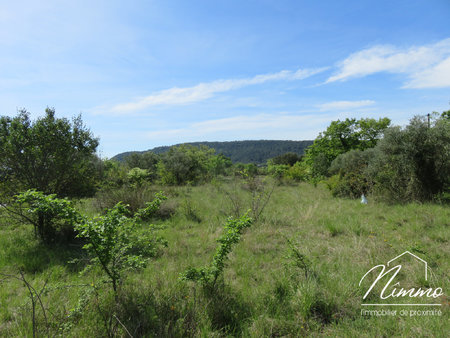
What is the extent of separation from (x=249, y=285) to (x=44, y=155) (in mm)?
5717

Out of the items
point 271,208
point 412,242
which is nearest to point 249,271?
point 412,242

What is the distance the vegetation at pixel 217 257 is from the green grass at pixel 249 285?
0.06 ft

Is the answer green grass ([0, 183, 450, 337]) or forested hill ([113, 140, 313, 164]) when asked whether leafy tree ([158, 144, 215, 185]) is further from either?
forested hill ([113, 140, 313, 164])

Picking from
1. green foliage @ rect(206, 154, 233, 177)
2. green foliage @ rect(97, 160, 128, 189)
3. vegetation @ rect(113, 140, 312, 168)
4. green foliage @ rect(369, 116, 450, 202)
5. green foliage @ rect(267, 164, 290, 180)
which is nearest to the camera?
green foliage @ rect(97, 160, 128, 189)

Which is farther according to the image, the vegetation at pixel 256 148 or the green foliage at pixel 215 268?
the vegetation at pixel 256 148

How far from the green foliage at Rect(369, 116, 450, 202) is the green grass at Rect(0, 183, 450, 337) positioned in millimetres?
2642

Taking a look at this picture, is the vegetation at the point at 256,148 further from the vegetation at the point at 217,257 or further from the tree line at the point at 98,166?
the vegetation at the point at 217,257

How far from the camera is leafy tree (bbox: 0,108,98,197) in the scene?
5496 millimetres

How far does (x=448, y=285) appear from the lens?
3.36m

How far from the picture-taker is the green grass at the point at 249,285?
8.91ft

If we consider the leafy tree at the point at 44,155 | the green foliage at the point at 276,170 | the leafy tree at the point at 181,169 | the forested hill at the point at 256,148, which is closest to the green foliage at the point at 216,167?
the leafy tree at the point at 181,169

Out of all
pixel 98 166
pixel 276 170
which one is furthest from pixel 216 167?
pixel 276 170

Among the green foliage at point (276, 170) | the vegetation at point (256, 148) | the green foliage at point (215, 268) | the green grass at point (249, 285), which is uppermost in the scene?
the vegetation at point (256, 148)

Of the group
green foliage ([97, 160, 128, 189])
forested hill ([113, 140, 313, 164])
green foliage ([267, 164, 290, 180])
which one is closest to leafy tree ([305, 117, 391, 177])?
green foliage ([267, 164, 290, 180])
